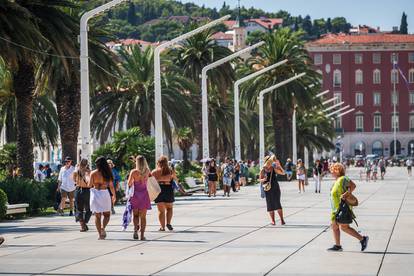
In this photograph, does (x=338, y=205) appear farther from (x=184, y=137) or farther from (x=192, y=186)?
(x=184, y=137)

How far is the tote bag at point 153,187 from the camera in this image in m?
22.6

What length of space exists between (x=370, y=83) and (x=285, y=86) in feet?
355

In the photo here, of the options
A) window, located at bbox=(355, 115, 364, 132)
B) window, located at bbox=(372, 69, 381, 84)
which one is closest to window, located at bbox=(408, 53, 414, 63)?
window, located at bbox=(372, 69, 381, 84)

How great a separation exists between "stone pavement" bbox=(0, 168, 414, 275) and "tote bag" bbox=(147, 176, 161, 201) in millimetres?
814

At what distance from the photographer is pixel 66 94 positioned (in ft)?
147

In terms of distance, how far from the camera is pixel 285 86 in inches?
3046

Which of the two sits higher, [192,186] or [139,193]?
[139,193]

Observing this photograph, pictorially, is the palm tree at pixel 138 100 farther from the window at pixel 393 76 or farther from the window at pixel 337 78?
the window at pixel 393 76

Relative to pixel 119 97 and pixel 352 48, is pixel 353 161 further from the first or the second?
pixel 119 97

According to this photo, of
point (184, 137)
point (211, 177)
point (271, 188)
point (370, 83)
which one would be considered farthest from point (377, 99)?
point (271, 188)

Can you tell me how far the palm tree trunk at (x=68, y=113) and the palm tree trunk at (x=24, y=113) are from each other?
5.04m

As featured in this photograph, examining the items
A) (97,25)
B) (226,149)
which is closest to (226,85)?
(226,149)

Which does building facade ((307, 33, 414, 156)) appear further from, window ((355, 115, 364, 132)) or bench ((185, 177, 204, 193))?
bench ((185, 177, 204, 193))

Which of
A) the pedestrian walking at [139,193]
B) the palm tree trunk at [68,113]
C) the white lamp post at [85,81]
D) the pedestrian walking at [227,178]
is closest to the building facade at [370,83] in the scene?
the pedestrian walking at [227,178]
